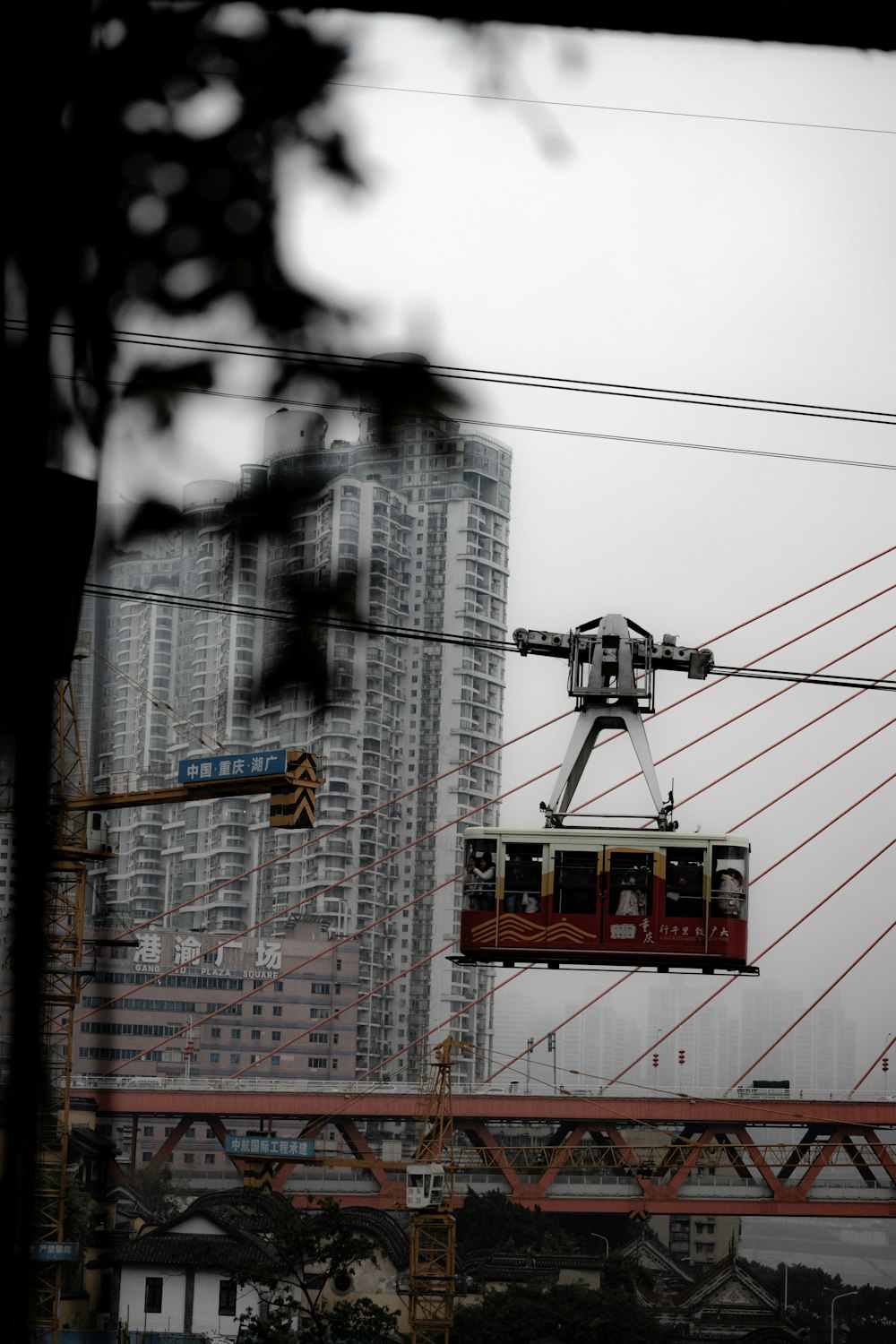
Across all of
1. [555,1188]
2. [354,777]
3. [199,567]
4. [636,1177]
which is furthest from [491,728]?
[199,567]

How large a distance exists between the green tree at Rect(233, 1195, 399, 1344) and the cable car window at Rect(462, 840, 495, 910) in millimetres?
17731

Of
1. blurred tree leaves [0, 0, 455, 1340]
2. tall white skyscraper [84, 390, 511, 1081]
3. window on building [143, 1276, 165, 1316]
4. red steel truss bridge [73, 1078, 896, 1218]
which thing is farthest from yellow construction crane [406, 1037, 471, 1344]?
blurred tree leaves [0, 0, 455, 1340]

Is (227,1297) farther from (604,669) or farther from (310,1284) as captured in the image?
(604,669)

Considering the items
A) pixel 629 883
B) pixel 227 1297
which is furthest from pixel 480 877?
pixel 227 1297

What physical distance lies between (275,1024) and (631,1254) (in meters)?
24.1

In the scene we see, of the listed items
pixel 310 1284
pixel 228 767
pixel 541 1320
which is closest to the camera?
pixel 541 1320

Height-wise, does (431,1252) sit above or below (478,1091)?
below

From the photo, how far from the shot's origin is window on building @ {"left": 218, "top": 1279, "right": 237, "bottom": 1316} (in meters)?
41.9

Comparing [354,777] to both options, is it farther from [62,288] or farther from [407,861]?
[62,288]

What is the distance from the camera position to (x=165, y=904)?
279 ft

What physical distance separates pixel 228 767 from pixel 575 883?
1344 inches

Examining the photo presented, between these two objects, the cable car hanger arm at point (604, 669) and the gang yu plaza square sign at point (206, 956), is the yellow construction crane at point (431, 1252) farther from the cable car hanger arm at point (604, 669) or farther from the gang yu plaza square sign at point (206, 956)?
the gang yu plaza square sign at point (206, 956)

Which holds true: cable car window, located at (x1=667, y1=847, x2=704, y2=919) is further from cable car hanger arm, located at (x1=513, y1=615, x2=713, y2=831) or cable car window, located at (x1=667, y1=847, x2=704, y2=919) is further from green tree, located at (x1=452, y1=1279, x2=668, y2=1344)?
green tree, located at (x1=452, y1=1279, x2=668, y2=1344)

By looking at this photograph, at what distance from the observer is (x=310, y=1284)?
47250 millimetres
